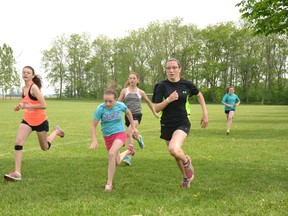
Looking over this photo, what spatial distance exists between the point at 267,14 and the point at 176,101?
1612 cm

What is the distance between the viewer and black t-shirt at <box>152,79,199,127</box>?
6715 mm

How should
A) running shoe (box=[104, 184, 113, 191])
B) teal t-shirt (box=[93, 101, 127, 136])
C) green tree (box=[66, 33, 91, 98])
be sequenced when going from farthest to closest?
green tree (box=[66, 33, 91, 98]) < teal t-shirt (box=[93, 101, 127, 136]) < running shoe (box=[104, 184, 113, 191])

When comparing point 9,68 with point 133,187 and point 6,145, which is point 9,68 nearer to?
point 6,145

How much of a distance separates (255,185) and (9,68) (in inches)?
3613

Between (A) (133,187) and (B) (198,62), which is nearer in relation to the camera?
(A) (133,187)

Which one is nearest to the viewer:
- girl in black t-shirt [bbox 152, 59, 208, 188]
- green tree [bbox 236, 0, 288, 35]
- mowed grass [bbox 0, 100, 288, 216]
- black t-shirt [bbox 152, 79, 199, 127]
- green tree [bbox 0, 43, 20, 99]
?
mowed grass [bbox 0, 100, 288, 216]

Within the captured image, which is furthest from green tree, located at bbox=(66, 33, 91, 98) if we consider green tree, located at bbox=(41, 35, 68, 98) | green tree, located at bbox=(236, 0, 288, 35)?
green tree, located at bbox=(236, 0, 288, 35)

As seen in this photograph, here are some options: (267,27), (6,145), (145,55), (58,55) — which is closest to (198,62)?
(145,55)

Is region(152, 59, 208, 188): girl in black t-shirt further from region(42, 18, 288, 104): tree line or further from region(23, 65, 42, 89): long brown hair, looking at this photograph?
region(42, 18, 288, 104): tree line

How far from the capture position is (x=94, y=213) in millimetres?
4988

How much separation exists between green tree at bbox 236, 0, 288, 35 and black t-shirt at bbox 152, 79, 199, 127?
14.6 metres

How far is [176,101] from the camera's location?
6699mm

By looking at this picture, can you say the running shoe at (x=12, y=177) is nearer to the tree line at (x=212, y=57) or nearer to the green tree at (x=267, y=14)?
the green tree at (x=267, y=14)

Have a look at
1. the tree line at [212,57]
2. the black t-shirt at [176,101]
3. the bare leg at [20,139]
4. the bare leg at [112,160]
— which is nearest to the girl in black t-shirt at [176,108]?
the black t-shirt at [176,101]
